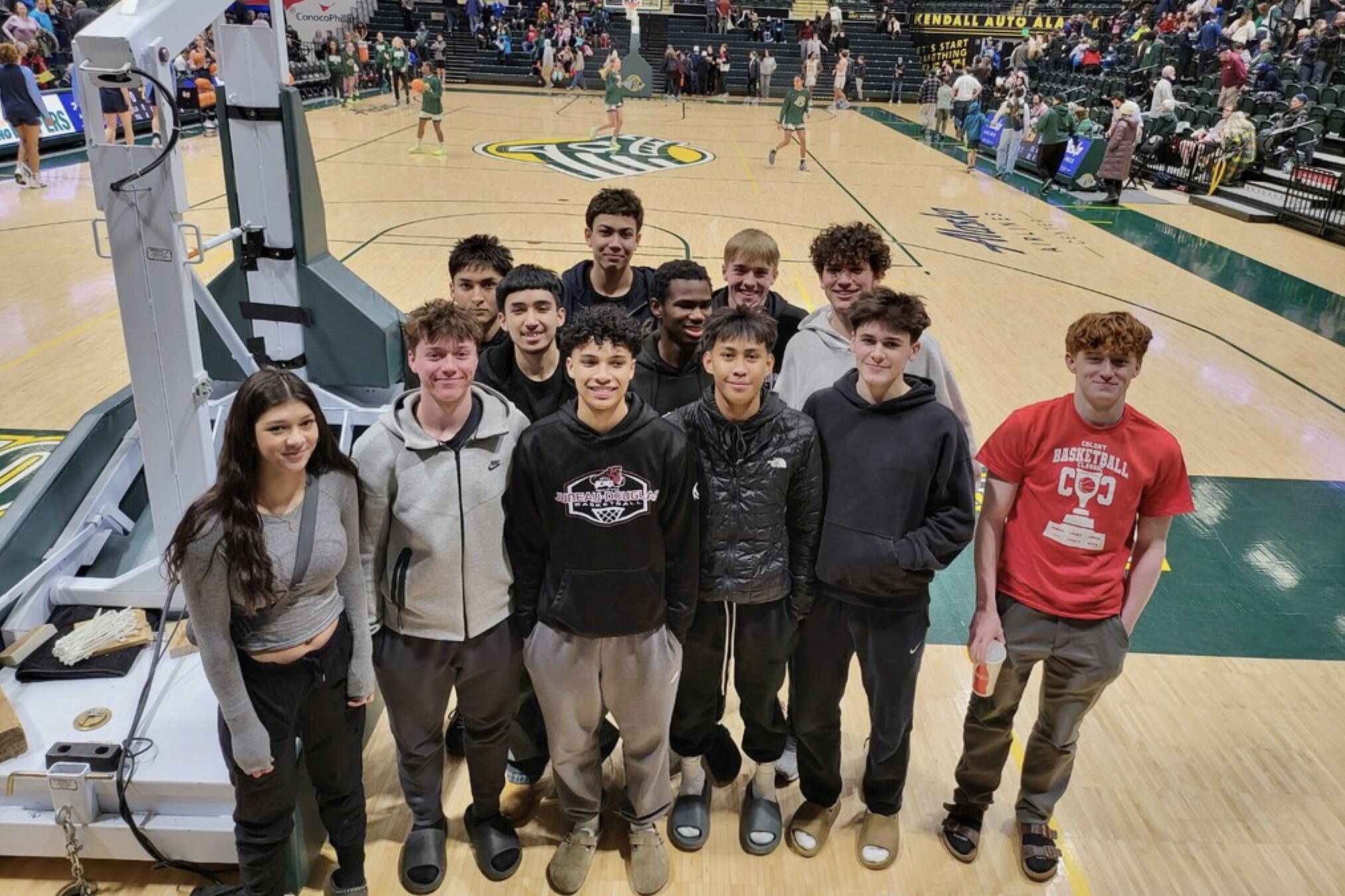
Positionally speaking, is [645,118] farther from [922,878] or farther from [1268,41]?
[922,878]

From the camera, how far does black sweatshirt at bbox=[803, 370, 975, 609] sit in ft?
9.36

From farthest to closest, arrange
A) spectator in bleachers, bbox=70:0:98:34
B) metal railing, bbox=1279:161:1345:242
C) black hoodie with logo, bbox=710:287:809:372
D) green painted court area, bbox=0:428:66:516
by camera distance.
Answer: spectator in bleachers, bbox=70:0:98:34, metal railing, bbox=1279:161:1345:242, green painted court area, bbox=0:428:66:516, black hoodie with logo, bbox=710:287:809:372

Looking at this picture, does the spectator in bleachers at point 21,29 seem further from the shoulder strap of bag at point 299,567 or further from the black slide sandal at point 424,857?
the black slide sandal at point 424,857

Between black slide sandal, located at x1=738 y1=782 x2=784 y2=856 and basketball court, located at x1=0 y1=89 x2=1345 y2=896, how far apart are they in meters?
0.05

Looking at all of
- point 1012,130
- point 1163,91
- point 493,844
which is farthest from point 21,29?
point 1163,91

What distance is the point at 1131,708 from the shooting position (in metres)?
4.10

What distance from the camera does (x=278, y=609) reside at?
2.53 metres

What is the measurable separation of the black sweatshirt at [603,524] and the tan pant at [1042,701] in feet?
3.61

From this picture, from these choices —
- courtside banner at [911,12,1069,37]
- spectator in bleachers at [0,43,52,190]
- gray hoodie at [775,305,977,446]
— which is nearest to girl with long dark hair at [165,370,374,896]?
gray hoodie at [775,305,977,446]

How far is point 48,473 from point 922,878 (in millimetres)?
3615

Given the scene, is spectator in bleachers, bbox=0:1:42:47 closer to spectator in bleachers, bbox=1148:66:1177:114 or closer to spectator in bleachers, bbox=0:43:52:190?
spectator in bleachers, bbox=0:43:52:190

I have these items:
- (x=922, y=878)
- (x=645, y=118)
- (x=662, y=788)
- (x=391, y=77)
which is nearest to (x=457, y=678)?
(x=662, y=788)

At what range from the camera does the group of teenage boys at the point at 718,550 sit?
273 cm

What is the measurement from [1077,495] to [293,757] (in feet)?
8.05
